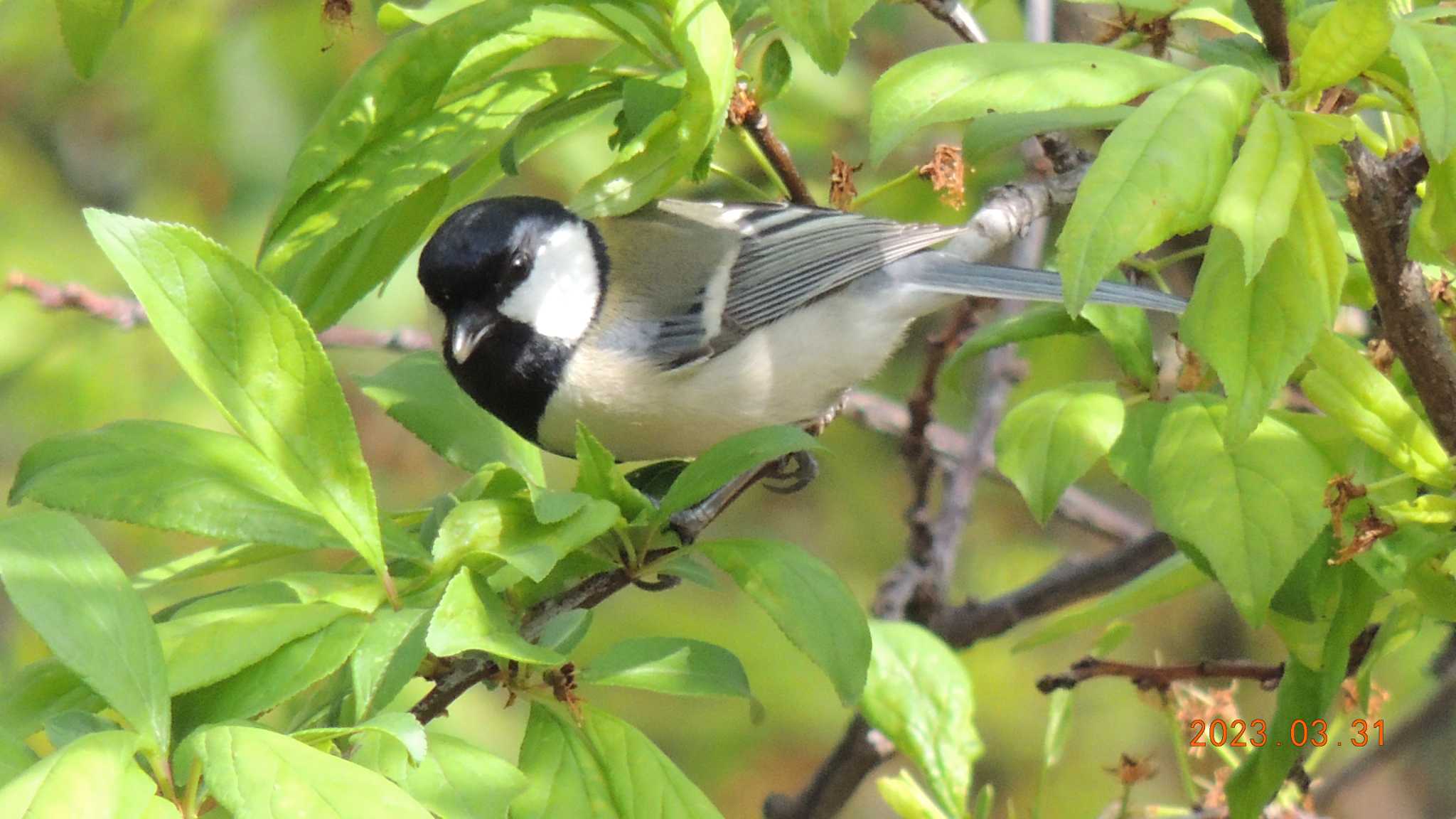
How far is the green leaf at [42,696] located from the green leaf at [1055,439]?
100cm

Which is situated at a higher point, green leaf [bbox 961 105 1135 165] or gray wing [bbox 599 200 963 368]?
green leaf [bbox 961 105 1135 165]

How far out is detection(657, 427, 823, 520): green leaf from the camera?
60.2 inches

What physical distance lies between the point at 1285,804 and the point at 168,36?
312cm

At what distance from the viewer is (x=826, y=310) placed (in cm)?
300

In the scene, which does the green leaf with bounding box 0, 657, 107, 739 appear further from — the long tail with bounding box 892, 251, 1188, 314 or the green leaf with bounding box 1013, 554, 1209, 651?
the long tail with bounding box 892, 251, 1188, 314

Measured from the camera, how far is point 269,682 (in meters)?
1.27

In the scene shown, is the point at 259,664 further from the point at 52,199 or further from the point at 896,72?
the point at 52,199

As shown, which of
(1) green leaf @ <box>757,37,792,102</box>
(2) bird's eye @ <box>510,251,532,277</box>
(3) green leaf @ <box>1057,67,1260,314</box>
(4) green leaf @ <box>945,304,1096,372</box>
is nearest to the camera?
(3) green leaf @ <box>1057,67,1260,314</box>

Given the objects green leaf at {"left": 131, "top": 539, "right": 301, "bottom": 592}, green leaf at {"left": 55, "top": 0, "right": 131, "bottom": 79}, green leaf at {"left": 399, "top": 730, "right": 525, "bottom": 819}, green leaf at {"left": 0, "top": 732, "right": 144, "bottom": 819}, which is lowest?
green leaf at {"left": 131, "top": 539, "right": 301, "bottom": 592}

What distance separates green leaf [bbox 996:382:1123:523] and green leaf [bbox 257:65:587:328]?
74 centimetres

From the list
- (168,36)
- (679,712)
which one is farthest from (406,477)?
(168,36)

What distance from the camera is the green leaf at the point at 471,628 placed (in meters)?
1.25

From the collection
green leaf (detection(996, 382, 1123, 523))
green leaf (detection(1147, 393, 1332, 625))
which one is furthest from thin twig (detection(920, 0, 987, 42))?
green leaf (detection(1147, 393, 1332, 625))

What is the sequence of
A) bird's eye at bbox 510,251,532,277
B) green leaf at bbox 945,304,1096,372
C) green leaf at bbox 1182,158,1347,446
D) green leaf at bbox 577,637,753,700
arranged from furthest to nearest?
bird's eye at bbox 510,251,532,277 → green leaf at bbox 945,304,1096,372 → green leaf at bbox 577,637,753,700 → green leaf at bbox 1182,158,1347,446
